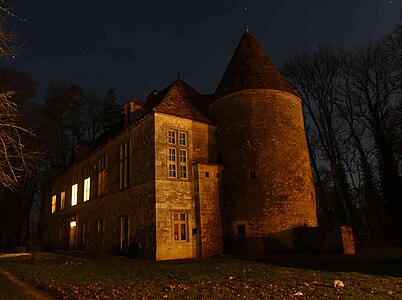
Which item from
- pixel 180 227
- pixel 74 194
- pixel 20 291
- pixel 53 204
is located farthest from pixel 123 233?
pixel 53 204

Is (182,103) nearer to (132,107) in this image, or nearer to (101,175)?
(132,107)

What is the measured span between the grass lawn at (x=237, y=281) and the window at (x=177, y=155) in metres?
5.70

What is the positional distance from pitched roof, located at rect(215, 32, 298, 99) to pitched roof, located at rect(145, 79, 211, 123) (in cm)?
139

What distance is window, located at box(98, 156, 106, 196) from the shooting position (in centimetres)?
2235

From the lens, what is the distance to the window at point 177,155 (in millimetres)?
17172

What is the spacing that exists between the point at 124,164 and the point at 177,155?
4.06 metres

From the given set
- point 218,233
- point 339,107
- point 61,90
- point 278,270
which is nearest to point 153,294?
point 278,270

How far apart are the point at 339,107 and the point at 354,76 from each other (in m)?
2.63

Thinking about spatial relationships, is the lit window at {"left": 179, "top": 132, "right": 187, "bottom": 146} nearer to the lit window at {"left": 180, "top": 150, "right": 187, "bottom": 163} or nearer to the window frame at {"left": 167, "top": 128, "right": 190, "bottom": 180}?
the window frame at {"left": 167, "top": 128, "right": 190, "bottom": 180}

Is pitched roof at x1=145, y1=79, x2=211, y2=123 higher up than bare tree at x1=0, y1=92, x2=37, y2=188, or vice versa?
pitched roof at x1=145, y1=79, x2=211, y2=123

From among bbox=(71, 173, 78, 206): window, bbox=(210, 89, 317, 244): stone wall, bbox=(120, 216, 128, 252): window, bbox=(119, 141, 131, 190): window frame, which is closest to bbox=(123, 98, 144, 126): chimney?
bbox=(119, 141, 131, 190): window frame

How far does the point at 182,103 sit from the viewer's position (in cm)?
1880

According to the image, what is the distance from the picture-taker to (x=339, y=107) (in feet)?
89.2

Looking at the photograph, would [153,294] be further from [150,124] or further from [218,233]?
[150,124]
